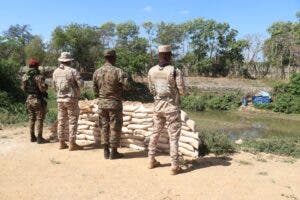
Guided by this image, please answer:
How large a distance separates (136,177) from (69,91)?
2.34 meters

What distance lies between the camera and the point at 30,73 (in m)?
8.85

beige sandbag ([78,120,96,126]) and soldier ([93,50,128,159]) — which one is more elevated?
soldier ([93,50,128,159])

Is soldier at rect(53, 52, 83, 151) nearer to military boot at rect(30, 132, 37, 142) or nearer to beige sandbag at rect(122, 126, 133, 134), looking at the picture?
beige sandbag at rect(122, 126, 133, 134)

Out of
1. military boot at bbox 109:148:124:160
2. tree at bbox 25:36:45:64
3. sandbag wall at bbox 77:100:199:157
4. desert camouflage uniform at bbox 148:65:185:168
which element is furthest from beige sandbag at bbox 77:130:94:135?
tree at bbox 25:36:45:64

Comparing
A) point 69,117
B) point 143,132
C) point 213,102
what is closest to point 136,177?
point 143,132

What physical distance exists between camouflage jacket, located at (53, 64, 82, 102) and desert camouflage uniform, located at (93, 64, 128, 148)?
700mm

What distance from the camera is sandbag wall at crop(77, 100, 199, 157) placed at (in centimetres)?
773

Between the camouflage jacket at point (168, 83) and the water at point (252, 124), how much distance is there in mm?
11687

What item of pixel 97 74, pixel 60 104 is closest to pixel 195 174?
pixel 97 74

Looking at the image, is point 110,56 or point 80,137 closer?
point 110,56

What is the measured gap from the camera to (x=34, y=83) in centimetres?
896

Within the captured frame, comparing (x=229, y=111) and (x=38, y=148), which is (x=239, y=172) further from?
(x=229, y=111)

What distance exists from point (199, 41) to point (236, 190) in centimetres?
4303

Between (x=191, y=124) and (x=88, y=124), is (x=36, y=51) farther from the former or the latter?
(x=191, y=124)
